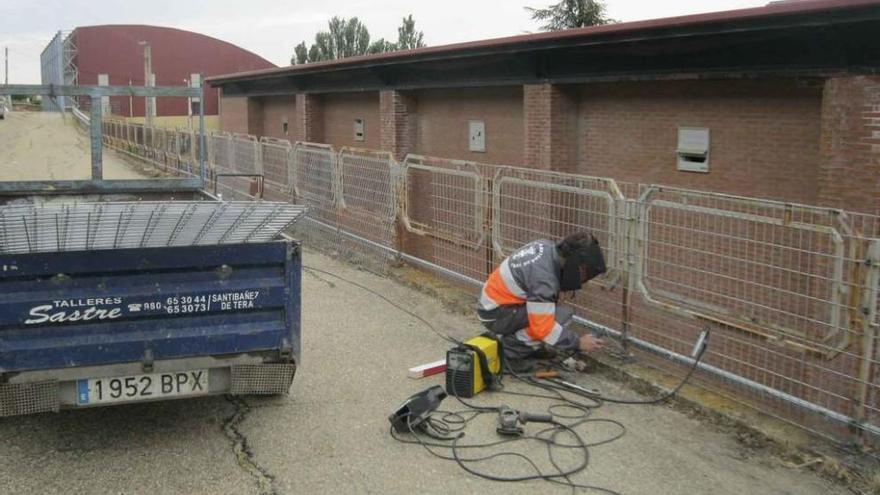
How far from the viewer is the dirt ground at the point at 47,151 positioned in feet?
86.2

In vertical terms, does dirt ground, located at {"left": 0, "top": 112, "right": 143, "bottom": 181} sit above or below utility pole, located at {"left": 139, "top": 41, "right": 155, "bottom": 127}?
below

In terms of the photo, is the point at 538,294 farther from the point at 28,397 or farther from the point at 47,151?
the point at 47,151

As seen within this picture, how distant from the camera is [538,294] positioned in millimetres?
6316

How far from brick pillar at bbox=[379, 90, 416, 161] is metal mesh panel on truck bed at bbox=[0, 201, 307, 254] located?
1231cm

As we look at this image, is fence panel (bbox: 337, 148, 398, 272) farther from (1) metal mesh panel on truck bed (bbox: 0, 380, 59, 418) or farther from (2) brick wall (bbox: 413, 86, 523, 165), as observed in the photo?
(1) metal mesh panel on truck bed (bbox: 0, 380, 59, 418)

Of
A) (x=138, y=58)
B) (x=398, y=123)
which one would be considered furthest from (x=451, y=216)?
(x=138, y=58)

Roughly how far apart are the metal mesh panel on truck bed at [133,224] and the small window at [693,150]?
7.00m

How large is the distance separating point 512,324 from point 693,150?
555 cm

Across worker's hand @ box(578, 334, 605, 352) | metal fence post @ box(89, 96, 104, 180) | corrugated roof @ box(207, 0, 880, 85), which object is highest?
corrugated roof @ box(207, 0, 880, 85)

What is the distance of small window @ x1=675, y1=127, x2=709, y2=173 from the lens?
10.9 m

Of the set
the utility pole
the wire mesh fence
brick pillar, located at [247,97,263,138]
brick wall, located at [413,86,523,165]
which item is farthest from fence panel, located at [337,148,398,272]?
the utility pole

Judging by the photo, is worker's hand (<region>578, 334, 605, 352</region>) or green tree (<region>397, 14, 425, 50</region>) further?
green tree (<region>397, 14, 425, 50</region>)

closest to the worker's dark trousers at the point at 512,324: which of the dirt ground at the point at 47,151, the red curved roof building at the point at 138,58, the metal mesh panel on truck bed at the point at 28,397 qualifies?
the metal mesh panel on truck bed at the point at 28,397

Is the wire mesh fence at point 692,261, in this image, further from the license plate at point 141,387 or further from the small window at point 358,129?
the small window at point 358,129
